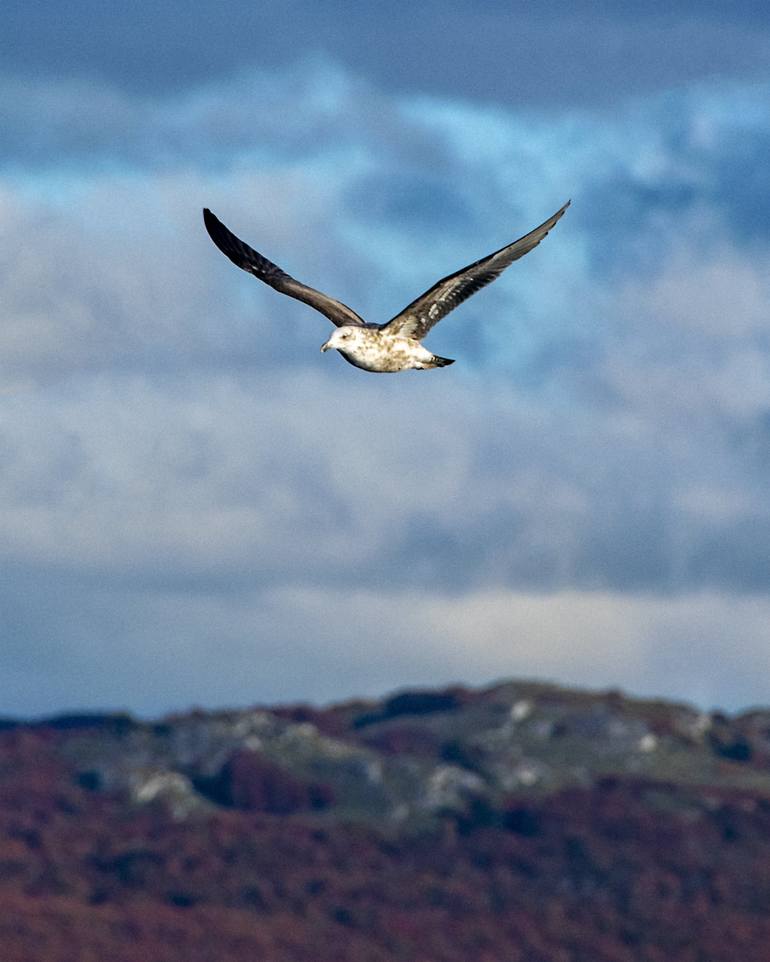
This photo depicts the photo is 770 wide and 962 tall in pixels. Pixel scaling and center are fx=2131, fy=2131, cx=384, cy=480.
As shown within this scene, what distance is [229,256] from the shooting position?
162 feet

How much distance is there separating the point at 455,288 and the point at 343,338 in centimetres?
246

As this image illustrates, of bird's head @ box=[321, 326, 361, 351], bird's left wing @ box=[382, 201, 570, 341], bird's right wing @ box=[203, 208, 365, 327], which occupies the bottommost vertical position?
bird's head @ box=[321, 326, 361, 351]

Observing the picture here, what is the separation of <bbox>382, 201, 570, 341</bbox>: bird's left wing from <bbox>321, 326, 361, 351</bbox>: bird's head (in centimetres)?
63

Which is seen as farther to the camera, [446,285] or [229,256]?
[229,256]

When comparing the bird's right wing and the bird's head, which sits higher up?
the bird's right wing

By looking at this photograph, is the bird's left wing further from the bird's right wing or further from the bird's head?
the bird's right wing

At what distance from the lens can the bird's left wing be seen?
41594 millimetres

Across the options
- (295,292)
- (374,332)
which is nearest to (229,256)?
(295,292)

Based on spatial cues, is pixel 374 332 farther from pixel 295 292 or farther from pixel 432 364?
pixel 295 292

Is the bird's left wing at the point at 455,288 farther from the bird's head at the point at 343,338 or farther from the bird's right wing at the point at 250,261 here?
the bird's right wing at the point at 250,261

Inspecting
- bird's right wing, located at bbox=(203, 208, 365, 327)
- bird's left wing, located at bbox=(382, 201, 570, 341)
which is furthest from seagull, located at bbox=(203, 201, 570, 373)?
bird's right wing, located at bbox=(203, 208, 365, 327)

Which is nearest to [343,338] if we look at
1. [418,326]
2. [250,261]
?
[418,326]

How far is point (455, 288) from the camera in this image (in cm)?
4219

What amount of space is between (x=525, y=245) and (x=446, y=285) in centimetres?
185
